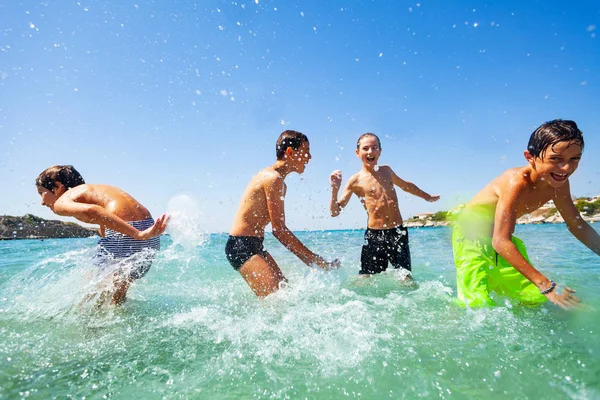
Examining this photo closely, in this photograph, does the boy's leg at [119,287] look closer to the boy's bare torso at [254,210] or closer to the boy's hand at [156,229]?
the boy's hand at [156,229]

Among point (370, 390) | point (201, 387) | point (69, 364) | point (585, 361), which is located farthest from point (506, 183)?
point (69, 364)

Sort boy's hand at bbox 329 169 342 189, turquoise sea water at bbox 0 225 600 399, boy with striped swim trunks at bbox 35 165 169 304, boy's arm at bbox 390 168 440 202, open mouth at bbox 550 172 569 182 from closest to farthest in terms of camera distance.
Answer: turquoise sea water at bbox 0 225 600 399 → open mouth at bbox 550 172 569 182 → boy with striped swim trunks at bbox 35 165 169 304 → boy's hand at bbox 329 169 342 189 → boy's arm at bbox 390 168 440 202

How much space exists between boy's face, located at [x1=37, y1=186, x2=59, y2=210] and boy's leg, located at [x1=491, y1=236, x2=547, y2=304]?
15.2 ft

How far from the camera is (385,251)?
4934mm

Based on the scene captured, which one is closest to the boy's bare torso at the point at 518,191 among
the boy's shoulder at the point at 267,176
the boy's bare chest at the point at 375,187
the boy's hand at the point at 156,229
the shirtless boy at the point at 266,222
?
the shirtless boy at the point at 266,222

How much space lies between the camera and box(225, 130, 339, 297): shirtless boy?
3.48 meters

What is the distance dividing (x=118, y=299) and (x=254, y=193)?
1.93 m

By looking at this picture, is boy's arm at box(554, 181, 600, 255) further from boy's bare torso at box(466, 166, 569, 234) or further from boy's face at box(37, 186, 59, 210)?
boy's face at box(37, 186, 59, 210)

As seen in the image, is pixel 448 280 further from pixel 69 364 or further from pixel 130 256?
pixel 69 364

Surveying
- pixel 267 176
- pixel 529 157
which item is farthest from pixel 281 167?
pixel 529 157

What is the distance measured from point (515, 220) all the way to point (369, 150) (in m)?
2.69

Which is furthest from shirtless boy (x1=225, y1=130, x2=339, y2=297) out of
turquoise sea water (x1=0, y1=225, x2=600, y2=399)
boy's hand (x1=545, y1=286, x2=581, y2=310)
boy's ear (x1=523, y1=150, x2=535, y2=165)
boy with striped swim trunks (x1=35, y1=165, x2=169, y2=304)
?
boy's ear (x1=523, y1=150, x2=535, y2=165)

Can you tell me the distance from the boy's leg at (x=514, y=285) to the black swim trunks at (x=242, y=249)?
2269 millimetres

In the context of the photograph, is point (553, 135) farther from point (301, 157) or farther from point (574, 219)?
point (301, 157)
